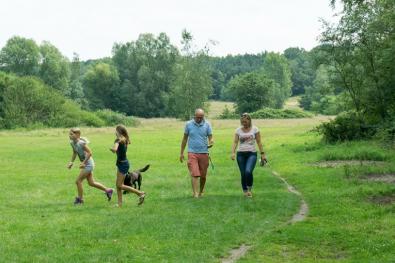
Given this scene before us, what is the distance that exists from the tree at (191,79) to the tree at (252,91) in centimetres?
1470

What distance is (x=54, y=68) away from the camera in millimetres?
122875

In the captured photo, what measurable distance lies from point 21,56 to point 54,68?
9063 millimetres

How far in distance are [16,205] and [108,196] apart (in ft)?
8.10

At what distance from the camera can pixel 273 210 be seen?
13.4 metres

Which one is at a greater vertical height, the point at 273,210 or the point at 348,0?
the point at 348,0

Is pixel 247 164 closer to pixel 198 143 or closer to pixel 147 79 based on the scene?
pixel 198 143

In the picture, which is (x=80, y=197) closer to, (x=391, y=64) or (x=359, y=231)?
(x=359, y=231)

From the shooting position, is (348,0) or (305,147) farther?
(305,147)

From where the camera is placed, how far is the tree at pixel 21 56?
409 feet

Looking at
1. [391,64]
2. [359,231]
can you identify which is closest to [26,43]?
[391,64]

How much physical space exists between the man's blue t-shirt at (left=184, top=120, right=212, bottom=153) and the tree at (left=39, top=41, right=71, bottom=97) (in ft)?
362

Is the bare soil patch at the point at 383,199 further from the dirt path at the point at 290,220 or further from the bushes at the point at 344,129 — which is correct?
the bushes at the point at 344,129

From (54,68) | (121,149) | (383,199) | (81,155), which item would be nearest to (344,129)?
(383,199)

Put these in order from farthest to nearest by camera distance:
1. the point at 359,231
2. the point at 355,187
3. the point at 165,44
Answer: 1. the point at 165,44
2. the point at 355,187
3. the point at 359,231
